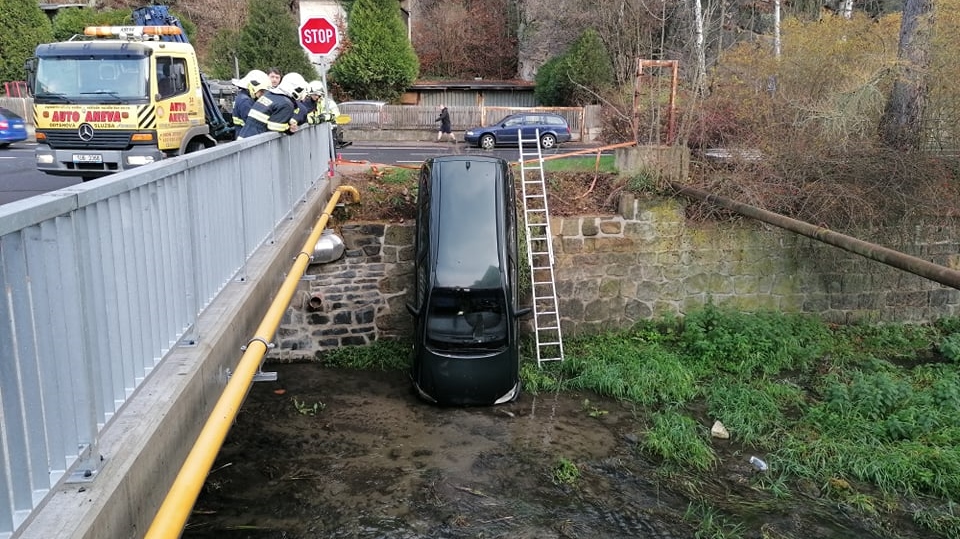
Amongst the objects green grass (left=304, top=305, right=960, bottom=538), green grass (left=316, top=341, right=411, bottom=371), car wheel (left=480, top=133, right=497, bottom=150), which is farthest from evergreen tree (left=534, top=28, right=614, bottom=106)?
green grass (left=316, top=341, right=411, bottom=371)

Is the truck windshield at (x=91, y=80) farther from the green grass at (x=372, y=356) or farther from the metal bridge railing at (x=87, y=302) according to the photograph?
the metal bridge railing at (x=87, y=302)

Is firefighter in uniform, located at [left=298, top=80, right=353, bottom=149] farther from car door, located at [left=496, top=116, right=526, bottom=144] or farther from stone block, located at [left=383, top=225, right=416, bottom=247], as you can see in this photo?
car door, located at [left=496, top=116, right=526, bottom=144]

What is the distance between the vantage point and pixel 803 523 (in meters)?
7.07

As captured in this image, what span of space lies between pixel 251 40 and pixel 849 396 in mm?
26946

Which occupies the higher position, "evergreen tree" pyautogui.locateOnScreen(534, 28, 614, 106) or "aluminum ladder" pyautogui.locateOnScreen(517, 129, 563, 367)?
"evergreen tree" pyautogui.locateOnScreen(534, 28, 614, 106)

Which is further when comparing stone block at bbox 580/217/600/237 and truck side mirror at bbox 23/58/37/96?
stone block at bbox 580/217/600/237

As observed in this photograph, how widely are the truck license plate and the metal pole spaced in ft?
30.2

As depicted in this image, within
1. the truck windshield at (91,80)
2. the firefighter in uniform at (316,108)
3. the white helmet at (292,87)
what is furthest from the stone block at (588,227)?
the truck windshield at (91,80)

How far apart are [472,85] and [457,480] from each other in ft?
99.5

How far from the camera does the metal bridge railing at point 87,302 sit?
2.11 metres

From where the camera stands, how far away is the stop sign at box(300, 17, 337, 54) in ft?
31.2

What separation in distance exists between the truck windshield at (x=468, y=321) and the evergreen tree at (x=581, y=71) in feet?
68.7

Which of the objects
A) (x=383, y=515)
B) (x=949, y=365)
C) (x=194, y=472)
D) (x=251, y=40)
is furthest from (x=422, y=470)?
(x=251, y=40)

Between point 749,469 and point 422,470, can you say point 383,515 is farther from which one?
point 749,469
